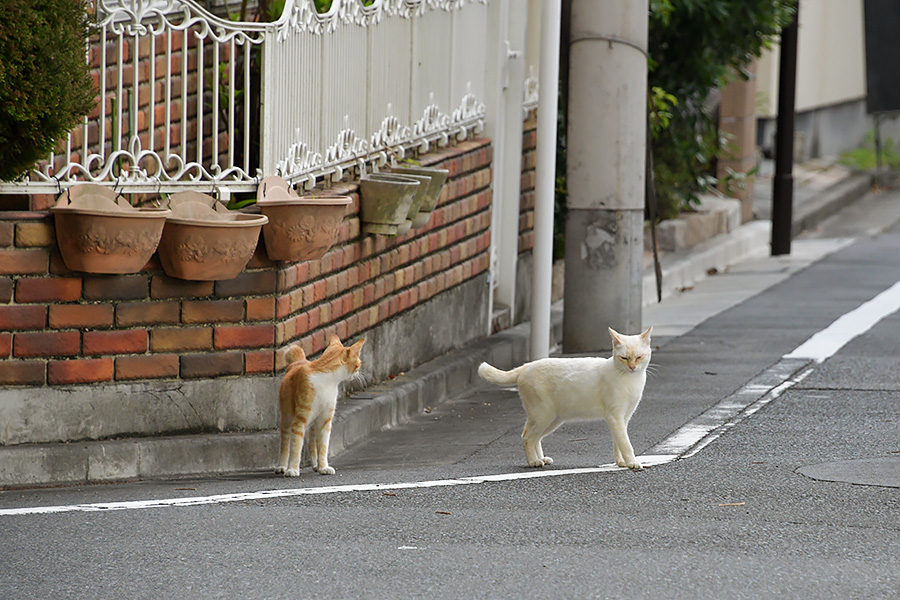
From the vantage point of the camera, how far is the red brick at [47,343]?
671 centimetres

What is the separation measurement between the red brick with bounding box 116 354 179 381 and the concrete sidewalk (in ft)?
0.97

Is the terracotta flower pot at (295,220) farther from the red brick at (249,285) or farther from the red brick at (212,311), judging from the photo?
the red brick at (212,311)

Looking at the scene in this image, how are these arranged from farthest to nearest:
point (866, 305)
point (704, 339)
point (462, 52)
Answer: point (866, 305) < point (704, 339) < point (462, 52)

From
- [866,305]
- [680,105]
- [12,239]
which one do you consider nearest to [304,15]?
[12,239]

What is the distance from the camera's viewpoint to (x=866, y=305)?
41.1ft

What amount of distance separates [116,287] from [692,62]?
9.32 metres

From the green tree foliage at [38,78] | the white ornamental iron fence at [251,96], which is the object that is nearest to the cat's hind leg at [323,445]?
the white ornamental iron fence at [251,96]

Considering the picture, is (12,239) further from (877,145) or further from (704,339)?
(877,145)

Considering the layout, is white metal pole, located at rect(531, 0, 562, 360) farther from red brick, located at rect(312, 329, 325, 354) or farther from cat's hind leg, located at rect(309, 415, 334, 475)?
cat's hind leg, located at rect(309, 415, 334, 475)

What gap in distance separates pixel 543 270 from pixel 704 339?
6.43 feet

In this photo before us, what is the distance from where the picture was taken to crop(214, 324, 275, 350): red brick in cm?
711

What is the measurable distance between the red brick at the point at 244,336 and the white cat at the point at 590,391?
1.23 metres

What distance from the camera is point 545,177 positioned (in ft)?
32.0

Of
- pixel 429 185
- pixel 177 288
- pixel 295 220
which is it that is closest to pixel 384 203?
pixel 429 185
